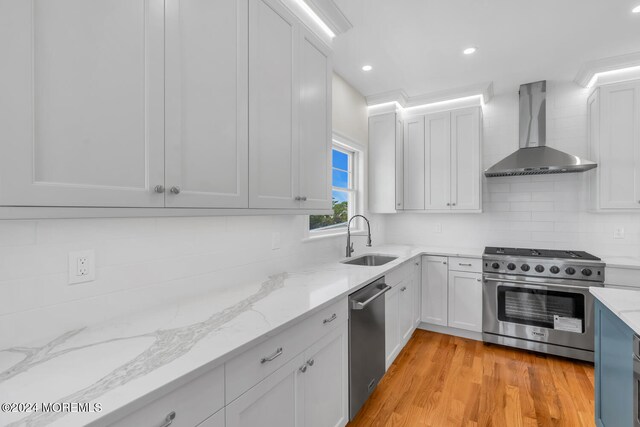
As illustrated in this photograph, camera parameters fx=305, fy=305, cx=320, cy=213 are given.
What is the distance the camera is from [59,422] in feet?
2.16

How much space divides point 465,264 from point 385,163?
1444 mm

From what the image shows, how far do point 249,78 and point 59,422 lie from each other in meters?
1.44


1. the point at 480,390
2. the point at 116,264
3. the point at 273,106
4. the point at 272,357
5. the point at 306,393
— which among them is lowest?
the point at 480,390

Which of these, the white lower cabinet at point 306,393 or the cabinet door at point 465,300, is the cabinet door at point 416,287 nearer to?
the cabinet door at point 465,300

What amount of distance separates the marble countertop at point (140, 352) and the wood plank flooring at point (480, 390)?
1174 millimetres

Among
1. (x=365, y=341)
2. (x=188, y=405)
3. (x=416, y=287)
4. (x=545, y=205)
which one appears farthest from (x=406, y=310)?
(x=188, y=405)

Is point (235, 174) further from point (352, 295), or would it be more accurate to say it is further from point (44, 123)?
point (352, 295)

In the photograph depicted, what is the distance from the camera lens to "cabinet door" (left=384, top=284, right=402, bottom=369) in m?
2.45

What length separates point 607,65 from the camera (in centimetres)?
284

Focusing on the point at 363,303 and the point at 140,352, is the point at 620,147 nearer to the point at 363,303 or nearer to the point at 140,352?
the point at 363,303

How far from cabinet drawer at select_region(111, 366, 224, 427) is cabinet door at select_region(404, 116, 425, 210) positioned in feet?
10.8

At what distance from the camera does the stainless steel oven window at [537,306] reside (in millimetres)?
2806

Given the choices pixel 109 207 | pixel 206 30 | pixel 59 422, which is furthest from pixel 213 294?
pixel 206 30

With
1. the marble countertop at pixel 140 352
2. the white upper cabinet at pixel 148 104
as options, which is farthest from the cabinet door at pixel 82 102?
the marble countertop at pixel 140 352
